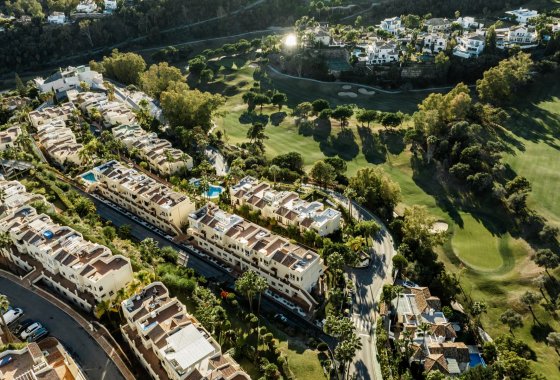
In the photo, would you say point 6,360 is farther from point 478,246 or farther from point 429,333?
point 478,246

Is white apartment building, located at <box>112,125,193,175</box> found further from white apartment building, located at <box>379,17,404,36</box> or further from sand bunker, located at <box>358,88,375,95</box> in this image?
white apartment building, located at <box>379,17,404,36</box>

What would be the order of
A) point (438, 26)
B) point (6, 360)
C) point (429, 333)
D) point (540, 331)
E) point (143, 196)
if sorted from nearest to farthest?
point (6, 360) < point (429, 333) < point (540, 331) < point (143, 196) < point (438, 26)

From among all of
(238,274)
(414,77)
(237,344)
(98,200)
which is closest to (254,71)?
(414,77)

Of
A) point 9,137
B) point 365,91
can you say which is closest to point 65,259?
point 9,137

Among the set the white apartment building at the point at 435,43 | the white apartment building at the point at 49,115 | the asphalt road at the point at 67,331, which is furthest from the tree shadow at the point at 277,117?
the asphalt road at the point at 67,331

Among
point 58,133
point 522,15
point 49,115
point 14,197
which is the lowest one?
point 58,133

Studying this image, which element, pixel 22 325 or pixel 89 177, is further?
pixel 89 177
